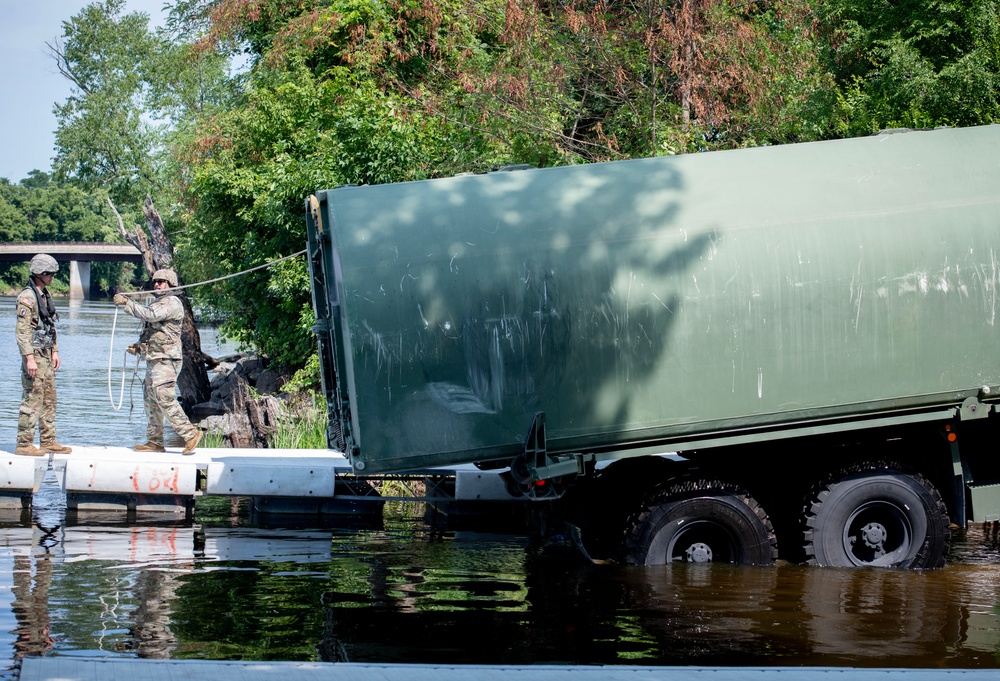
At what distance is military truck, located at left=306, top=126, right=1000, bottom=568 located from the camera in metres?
8.31

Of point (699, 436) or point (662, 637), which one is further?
point (699, 436)

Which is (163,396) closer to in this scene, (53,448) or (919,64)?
(53,448)

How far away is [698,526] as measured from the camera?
9320 millimetres

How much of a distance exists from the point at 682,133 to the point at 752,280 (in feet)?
27.1

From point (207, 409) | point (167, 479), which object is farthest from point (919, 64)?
point (207, 409)

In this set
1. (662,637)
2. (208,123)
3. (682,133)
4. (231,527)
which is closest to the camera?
(662,637)

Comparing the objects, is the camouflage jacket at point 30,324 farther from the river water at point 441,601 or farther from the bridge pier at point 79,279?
the bridge pier at point 79,279

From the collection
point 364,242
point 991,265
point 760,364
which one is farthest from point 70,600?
point 991,265

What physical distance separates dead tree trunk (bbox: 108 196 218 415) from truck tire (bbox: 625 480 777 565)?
48.1 ft

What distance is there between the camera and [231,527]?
11.2 metres

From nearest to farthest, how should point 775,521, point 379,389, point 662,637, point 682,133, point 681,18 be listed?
point 662,637 → point 379,389 → point 775,521 → point 681,18 → point 682,133

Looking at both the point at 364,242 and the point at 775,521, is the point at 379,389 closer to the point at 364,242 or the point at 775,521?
the point at 364,242

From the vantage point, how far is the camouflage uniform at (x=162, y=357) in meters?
12.0

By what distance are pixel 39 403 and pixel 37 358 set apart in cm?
48
